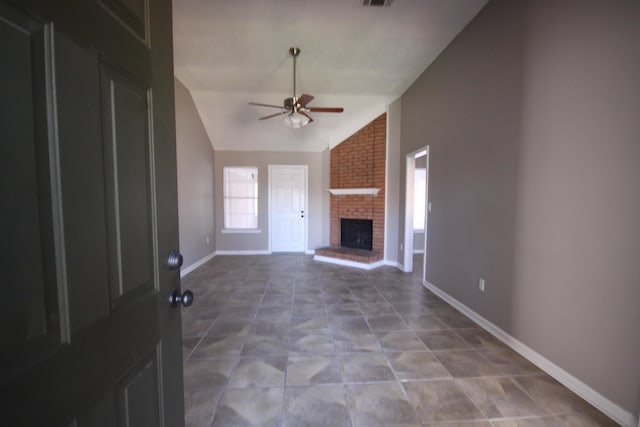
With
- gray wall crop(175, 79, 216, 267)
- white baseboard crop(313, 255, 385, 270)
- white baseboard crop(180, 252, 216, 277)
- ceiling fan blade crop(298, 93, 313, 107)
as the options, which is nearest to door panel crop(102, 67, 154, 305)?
ceiling fan blade crop(298, 93, 313, 107)

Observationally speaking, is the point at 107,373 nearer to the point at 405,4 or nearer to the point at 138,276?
the point at 138,276

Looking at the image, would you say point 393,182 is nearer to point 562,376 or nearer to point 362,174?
point 362,174

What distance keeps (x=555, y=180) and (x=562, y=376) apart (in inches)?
54.2

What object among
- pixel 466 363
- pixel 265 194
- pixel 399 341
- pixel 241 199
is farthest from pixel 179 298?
pixel 241 199

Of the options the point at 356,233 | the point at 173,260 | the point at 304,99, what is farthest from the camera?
the point at 356,233

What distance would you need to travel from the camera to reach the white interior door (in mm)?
6102

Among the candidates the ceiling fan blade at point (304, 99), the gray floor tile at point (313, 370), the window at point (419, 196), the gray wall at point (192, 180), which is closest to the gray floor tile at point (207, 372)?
the gray floor tile at point (313, 370)

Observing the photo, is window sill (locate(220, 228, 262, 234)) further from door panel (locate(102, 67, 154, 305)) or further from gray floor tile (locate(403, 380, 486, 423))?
door panel (locate(102, 67, 154, 305))

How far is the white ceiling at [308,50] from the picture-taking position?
2.57 metres

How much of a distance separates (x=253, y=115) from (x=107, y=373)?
499cm

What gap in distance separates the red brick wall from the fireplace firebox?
0.35ft

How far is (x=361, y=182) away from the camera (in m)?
5.45

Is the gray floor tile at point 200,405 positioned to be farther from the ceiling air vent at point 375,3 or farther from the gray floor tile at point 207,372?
the ceiling air vent at point 375,3

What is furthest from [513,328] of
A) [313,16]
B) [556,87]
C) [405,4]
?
[313,16]
